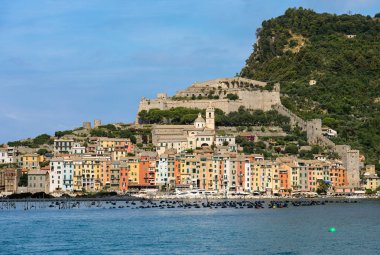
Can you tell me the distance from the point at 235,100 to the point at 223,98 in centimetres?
174

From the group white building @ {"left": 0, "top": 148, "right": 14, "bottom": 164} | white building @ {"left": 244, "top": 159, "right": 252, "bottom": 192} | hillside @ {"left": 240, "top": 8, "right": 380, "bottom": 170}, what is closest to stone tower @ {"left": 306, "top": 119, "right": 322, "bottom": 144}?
hillside @ {"left": 240, "top": 8, "right": 380, "bottom": 170}

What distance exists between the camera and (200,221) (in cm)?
8275

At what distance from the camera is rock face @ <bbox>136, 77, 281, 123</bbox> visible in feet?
456

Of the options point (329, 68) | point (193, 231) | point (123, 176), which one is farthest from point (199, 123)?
point (193, 231)

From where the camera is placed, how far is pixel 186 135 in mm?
128875

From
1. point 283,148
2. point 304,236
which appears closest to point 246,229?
point 304,236

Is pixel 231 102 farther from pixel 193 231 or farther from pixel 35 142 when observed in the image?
pixel 193 231

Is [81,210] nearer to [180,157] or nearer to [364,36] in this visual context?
[180,157]

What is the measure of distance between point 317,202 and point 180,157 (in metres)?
16.8

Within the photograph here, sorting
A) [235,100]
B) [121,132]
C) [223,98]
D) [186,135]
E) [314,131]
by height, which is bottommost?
[186,135]

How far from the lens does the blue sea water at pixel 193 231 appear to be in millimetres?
62875

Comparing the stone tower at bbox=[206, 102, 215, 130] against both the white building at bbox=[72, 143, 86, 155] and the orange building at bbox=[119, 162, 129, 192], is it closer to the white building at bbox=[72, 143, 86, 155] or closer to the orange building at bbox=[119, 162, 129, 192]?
the white building at bbox=[72, 143, 86, 155]

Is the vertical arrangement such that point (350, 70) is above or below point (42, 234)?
above

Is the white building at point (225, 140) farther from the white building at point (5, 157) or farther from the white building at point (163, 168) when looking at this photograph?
the white building at point (5, 157)
